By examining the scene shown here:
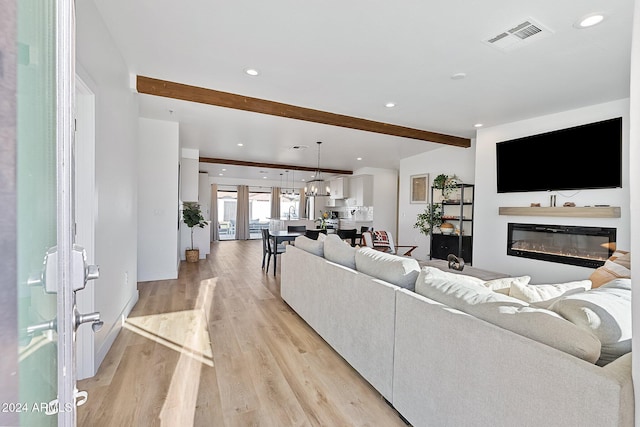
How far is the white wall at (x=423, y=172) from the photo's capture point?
6070mm

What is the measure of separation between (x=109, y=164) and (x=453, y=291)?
2.64 m

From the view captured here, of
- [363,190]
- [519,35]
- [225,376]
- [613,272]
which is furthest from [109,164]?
[363,190]

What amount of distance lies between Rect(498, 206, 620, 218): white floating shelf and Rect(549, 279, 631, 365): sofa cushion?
3.30m

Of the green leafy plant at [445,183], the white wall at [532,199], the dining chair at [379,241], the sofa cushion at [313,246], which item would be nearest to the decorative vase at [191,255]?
the dining chair at [379,241]

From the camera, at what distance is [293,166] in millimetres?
8938

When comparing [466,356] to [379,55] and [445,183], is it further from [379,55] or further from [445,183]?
[445,183]

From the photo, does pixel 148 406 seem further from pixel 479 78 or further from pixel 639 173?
pixel 479 78

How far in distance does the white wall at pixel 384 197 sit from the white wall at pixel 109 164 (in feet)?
22.4

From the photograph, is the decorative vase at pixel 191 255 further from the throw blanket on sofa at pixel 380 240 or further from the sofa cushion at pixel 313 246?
the sofa cushion at pixel 313 246

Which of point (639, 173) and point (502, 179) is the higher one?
point (502, 179)

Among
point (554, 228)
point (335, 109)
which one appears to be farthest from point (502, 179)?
point (335, 109)

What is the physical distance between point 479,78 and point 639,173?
8.99 feet

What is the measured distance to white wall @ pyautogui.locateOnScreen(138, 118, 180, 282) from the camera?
452 cm

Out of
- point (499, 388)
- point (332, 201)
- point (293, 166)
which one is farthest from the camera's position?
point (332, 201)
